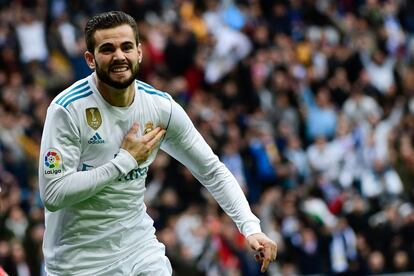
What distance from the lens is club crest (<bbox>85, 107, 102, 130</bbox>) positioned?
6516mm

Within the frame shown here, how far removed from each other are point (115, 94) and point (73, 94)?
0.25 metres

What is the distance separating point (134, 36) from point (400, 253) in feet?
32.5

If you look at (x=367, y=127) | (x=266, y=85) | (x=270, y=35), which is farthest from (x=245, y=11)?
(x=367, y=127)

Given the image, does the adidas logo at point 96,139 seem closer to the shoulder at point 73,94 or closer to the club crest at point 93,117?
the club crest at point 93,117

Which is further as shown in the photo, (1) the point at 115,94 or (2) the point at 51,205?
(1) the point at 115,94

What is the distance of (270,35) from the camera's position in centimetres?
1994

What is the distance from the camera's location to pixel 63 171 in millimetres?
6355

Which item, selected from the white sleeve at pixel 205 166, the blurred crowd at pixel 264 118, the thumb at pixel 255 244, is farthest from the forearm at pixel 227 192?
the blurred crowd at pixel 264 118

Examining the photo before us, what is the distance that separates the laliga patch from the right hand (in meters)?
Answer: 0.42

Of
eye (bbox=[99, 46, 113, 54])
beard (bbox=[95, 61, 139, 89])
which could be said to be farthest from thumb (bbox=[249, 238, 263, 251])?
eye (bbox=[99, 46, 113, 54])

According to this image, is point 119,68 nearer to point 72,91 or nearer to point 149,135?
point 72,91

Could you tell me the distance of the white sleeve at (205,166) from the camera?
688 centimetres

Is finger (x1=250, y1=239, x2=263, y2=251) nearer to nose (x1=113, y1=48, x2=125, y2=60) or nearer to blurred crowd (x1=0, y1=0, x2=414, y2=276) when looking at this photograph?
nose (x1=113, y1=48, x2=125, y2=60)

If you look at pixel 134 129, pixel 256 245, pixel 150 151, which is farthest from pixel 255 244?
pixel 134 129
